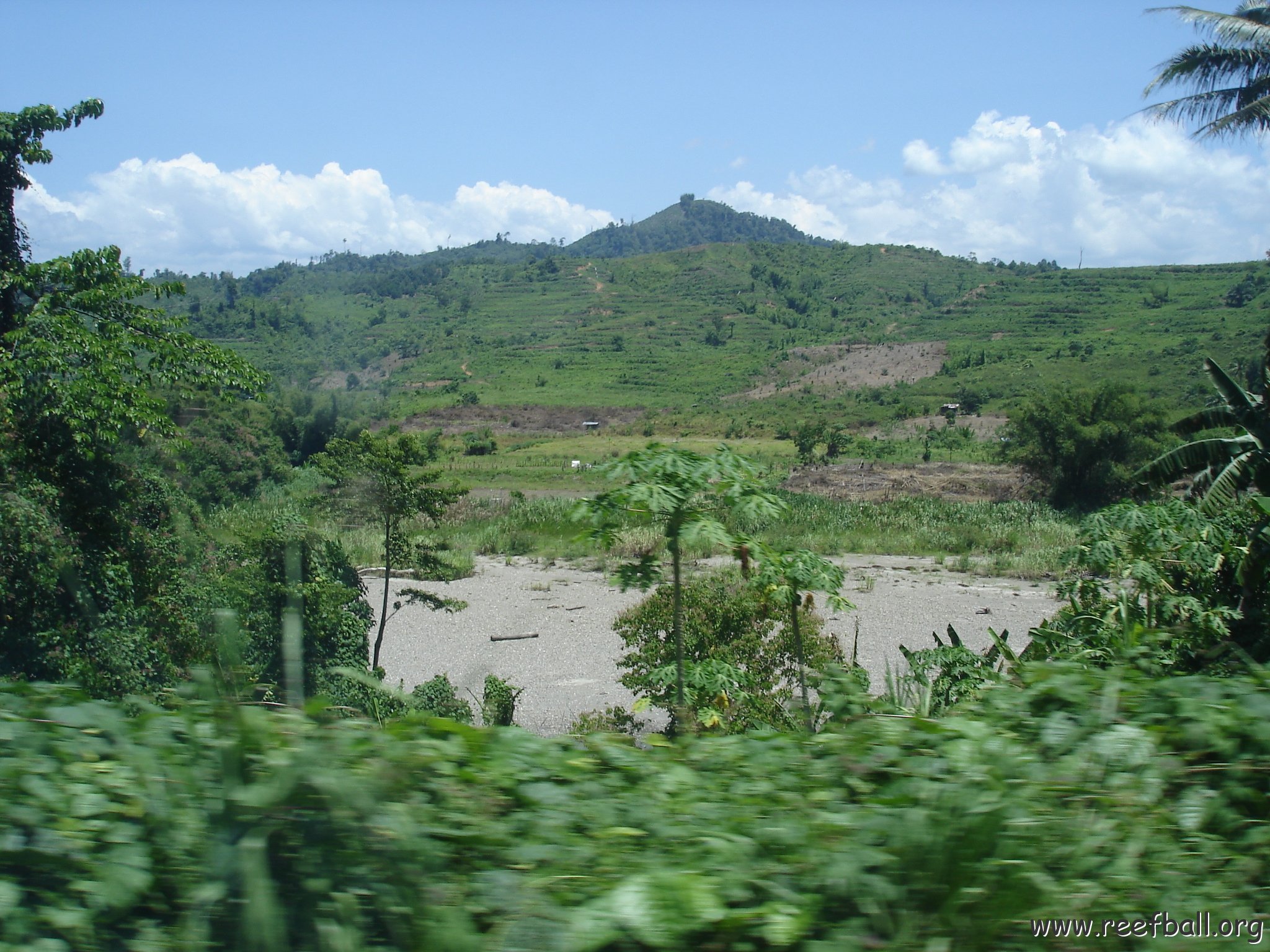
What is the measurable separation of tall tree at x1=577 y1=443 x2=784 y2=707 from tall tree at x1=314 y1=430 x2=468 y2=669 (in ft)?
25.2

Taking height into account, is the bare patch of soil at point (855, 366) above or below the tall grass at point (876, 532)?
above

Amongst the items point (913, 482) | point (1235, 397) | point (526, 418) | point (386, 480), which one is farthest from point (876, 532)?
point (526, 418)

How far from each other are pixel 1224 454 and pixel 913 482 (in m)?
25.8

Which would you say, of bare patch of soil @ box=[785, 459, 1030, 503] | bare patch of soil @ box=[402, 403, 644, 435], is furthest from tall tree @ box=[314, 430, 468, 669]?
bare patch of soil @ box=[402, 403, 644, 435]

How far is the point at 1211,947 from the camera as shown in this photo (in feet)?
5.23

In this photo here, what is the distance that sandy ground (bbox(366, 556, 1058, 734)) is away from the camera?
13750 mm

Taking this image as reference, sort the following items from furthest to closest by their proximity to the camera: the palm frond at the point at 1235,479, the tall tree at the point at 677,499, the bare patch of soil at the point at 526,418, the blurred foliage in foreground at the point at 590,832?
the bare patch of soil at the point at 526,418 < the palm frond at the point at 1235,479 < the tall tree at the point at 677,499 < the blurred foliage in foreground at the point at 590,832

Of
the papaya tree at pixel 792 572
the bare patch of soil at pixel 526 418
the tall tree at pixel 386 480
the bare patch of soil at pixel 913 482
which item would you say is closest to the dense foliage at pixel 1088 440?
the bare patch of soil at pixel 913 482

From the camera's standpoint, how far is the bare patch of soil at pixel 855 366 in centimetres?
6956

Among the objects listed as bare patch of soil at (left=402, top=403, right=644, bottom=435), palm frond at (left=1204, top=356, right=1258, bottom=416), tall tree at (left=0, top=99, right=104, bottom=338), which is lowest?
palm frond at (left=1204, top=356, right=1258, bottom=416)

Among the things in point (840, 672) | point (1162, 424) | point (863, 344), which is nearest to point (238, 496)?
point (840, 672)

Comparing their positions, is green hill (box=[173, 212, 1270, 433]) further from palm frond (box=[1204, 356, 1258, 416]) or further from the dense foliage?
palm frond (box=[1204, 356, 1258, 416])

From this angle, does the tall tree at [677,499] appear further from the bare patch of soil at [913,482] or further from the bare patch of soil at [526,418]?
the bare patch of soil at [526,418]

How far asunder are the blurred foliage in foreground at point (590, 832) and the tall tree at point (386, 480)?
32.4ft
